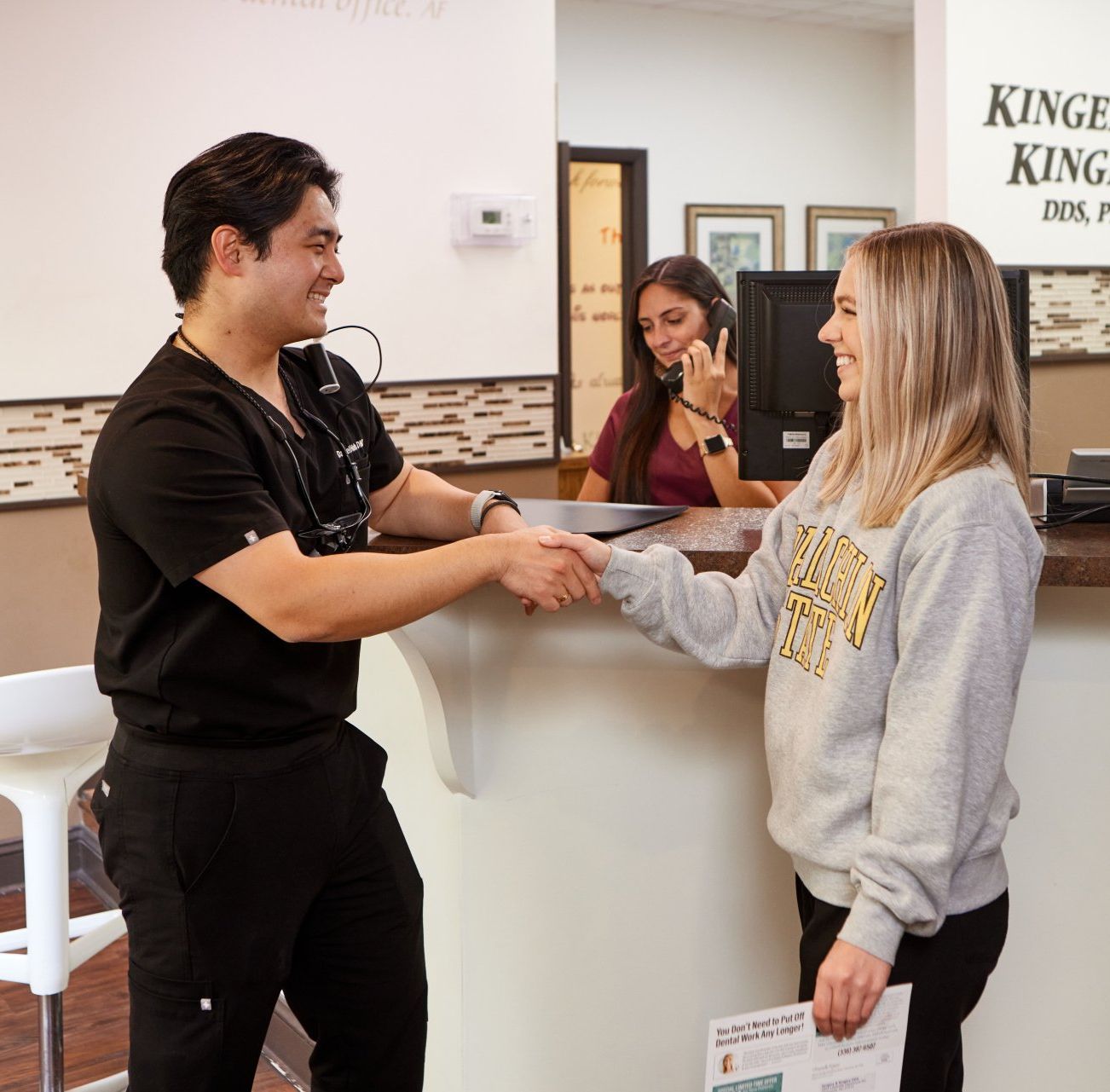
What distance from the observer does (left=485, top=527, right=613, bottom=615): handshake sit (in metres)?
1.45

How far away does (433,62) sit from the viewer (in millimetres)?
3715

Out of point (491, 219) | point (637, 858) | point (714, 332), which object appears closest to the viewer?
point (637, 858)

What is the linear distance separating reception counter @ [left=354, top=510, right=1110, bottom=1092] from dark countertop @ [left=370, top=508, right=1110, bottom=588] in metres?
0.01

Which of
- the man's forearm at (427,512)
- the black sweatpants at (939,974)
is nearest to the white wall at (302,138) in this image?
the man's forearm at (427,512)

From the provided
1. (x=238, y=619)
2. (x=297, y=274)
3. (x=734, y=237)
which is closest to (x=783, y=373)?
Answer: (x=297, y=274)

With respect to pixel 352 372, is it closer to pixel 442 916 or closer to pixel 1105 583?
pixel 442 916

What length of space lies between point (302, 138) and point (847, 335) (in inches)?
99.2

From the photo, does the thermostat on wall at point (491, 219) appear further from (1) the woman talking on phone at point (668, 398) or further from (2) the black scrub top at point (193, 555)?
(2) the black scrub top at point (193, 555)

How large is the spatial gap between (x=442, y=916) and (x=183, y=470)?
77 centimetres

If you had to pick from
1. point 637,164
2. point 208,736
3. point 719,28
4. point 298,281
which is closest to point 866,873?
point 208,736

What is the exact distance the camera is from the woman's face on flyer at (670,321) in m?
2.77

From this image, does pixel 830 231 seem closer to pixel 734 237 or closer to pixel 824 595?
pixel 734 237

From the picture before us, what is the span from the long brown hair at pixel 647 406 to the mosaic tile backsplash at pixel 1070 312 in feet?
7.57

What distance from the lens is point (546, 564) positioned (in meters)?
1.45
